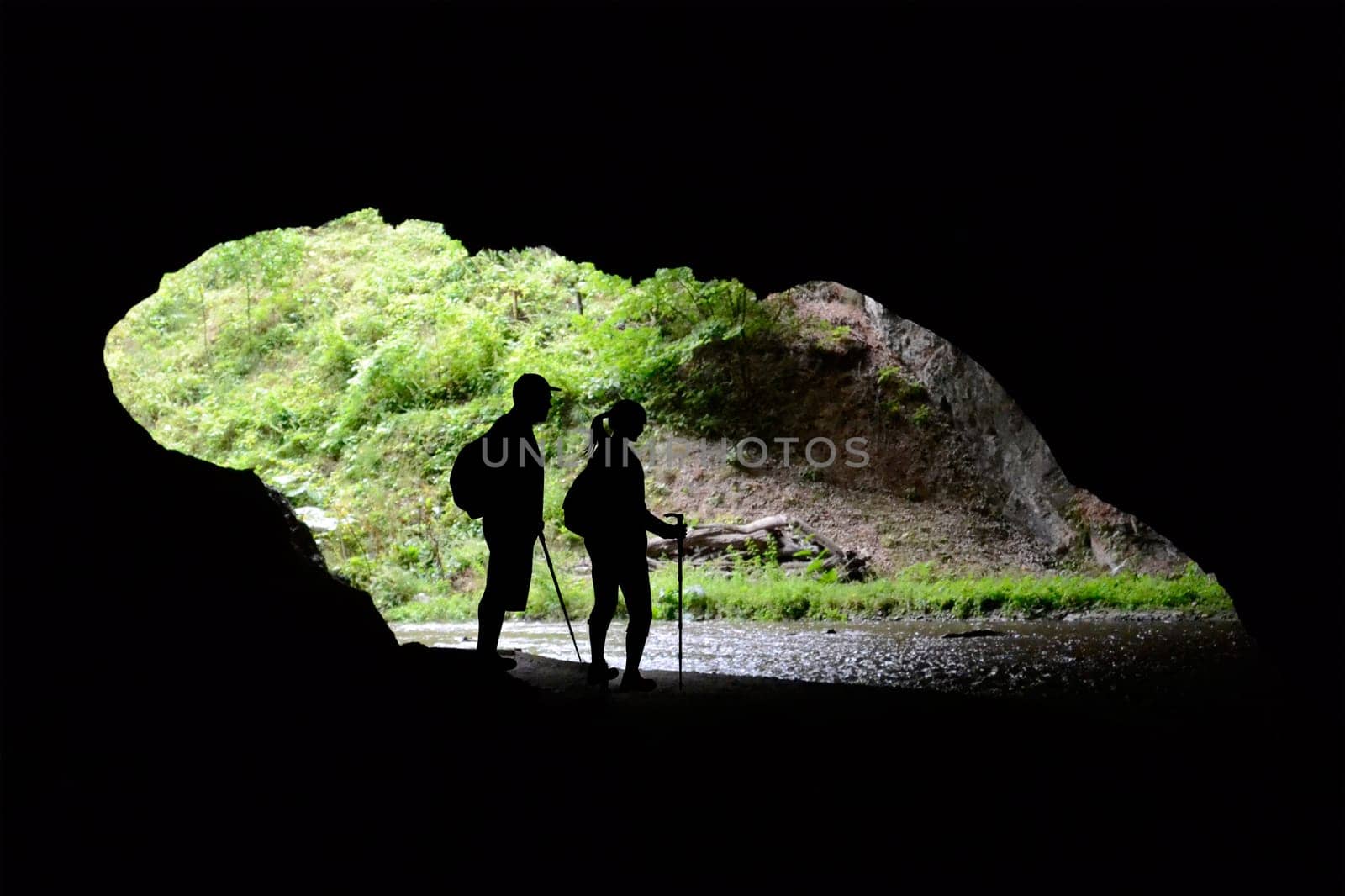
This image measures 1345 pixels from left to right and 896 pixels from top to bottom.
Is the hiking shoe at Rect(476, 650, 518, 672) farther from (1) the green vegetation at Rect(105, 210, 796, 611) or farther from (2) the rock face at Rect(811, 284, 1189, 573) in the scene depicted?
(1) the green vegetation at Rect(105, 210, 796, 611)

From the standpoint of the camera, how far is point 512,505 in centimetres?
517

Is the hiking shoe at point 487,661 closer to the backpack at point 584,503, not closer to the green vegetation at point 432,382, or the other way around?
the backpack at point 584,503

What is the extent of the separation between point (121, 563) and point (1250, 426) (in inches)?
243

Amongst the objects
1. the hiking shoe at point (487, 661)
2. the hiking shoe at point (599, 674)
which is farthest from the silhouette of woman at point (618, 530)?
the hiking shoe at point (487, 661)

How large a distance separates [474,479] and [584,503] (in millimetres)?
662

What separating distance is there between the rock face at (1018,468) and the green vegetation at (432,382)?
59 cm

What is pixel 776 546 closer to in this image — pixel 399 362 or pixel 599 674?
pixel 599 674

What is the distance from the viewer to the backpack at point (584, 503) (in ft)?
17.5

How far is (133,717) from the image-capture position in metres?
4.32

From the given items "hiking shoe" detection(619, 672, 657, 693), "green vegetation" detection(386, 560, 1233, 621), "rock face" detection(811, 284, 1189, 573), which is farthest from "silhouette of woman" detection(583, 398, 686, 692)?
"rock face" detection(811, 284, 1189, 573)

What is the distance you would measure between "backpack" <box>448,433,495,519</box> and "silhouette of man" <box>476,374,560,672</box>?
3 cm

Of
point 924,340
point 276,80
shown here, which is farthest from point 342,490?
point 276,80

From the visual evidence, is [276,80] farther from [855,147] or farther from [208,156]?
[855,147]

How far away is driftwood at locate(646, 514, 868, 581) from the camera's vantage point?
40.7 ft
